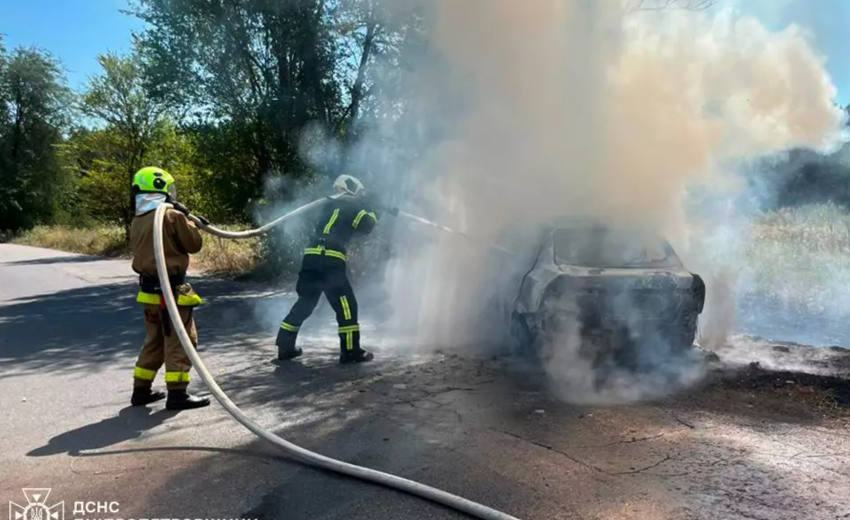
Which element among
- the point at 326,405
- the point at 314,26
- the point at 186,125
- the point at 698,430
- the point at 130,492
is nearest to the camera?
the point at 130,492

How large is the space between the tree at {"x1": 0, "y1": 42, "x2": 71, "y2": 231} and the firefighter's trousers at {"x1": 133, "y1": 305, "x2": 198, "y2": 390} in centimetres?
4270

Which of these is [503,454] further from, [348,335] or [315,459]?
[348,335]

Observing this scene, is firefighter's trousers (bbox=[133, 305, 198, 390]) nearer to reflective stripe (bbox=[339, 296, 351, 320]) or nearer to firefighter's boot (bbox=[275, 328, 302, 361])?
firefighter's boot (bbox=[275, 328, 302, 361])

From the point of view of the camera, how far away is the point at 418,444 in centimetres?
389

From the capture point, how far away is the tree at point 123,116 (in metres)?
25.0

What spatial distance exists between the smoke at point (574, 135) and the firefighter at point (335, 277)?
964 mm

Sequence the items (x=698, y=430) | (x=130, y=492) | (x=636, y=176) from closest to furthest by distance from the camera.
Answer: (x=130, y=492) → (x=698, y=430) → (x=636, y=176)

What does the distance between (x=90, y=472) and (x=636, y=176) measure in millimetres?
5946

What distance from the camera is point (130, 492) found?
10.8ft

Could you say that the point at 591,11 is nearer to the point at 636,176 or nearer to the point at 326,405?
the point at 636,176

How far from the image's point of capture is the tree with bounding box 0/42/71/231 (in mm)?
40438

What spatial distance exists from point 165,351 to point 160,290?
0.47m

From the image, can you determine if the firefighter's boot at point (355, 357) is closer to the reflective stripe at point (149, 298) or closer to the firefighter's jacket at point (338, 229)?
the firefighter's jacket at point (338, 229)

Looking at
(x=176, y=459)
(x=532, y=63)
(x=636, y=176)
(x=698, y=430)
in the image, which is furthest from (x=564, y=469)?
(x=532, y=63)
